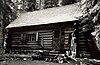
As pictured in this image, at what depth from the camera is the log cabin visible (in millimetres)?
18156

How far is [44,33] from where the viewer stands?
19781 millimetres

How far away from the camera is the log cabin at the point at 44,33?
18.2m

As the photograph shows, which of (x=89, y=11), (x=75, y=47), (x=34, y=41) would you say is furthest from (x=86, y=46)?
(x=34, y=41)

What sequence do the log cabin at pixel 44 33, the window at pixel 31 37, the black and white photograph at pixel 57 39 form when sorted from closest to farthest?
1. the black and white photograph at pixel 57 39
2. the log cabin at pixel 44 33
3. the window at pixel 31 37

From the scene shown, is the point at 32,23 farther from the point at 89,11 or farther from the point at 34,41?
the point at 89,11

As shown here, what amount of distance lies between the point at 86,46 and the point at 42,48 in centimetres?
534

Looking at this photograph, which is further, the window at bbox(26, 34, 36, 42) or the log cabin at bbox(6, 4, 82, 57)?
the window at bbox(26, 34, 36, 42)

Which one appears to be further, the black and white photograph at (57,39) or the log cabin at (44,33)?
the log cabin at (44,33)

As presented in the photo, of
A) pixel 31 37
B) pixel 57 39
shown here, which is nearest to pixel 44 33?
pixel 57 39

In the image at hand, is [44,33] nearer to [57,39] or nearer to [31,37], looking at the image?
[57,39]

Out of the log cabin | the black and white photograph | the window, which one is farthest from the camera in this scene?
the window

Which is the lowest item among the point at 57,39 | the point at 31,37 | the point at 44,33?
the point at 31,37

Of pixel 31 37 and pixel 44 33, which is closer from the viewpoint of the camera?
pixel 44 33

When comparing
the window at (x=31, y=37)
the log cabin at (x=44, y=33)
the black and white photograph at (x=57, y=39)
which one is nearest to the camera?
the black and white photograph at (x=57, y=39)
